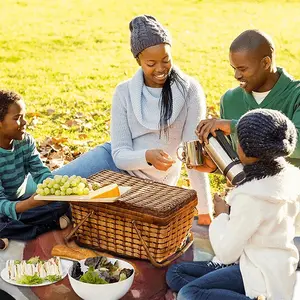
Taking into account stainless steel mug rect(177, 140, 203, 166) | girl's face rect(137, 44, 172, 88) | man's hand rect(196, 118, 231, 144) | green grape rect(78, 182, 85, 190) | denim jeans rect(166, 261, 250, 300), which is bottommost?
denim jeans rect(166, 261, 250, 300)

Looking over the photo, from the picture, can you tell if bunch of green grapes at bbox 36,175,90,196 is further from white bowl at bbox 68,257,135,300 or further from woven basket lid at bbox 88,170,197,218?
white bowl at bbox 68,257,135,300

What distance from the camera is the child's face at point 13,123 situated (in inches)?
146

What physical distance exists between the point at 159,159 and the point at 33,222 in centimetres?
81

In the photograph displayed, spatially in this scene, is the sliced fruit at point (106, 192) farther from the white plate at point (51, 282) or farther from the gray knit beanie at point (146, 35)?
the gray knit beanie at point (146, 35)

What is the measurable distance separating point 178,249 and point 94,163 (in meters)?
0.86

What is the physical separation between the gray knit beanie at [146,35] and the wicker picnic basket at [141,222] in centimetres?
77

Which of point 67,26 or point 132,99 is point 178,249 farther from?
point 67,26

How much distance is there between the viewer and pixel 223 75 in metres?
8.05

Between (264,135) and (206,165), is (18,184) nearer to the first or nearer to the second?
(206,165)

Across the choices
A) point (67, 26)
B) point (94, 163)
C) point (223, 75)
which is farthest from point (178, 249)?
point (67, 26)

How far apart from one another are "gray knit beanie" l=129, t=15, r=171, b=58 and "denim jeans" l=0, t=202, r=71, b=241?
1.00 m

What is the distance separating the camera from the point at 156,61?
12.4 feet

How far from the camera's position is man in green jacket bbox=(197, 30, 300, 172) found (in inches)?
134

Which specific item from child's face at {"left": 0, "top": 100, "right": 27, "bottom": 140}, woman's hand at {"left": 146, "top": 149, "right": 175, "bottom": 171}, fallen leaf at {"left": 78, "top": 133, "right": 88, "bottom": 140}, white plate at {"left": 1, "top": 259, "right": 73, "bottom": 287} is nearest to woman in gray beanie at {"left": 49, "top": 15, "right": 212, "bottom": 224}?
woman's hand at {"left": 146, "top": 149, "right": 175, "bottom": 171}
